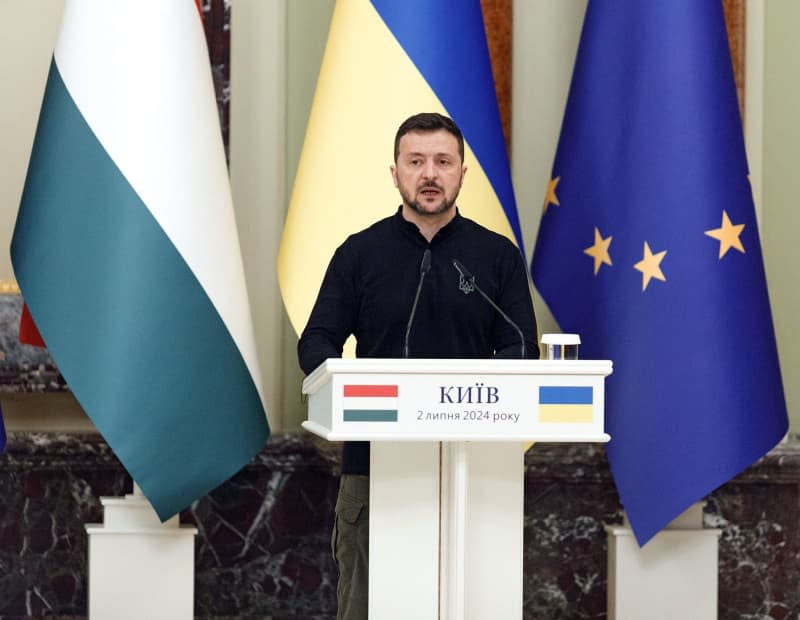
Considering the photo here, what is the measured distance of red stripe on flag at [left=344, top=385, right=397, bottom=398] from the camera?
93.4 inches

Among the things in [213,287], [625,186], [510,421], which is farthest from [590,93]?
[510,421]

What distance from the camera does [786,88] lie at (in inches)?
187

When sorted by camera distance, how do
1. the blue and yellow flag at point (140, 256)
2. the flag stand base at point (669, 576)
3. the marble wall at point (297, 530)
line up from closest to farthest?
the blue and yellow flag at point (140, 256) < the flag stand base at point (669, 576) < the marble wall at point (297, 530)

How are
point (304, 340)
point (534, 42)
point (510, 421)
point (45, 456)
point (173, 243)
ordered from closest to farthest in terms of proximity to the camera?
point (510, 421)
point (304, 340)
point (173, 243)
point (45, 456)
point (534, 42)

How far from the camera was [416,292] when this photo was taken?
9.41ft

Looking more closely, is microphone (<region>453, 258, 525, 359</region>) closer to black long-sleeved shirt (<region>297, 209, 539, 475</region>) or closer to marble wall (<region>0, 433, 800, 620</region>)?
black long-sleeved shirt (<region>297, 209, 539, 475</region>)

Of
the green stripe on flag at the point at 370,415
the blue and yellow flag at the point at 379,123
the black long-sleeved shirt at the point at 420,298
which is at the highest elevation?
the blue and yellow flag at the point at 379,123

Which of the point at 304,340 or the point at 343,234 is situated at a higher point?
the point at 343,234

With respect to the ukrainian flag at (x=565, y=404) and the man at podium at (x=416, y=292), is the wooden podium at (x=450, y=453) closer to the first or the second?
the ukrainian flag at (x=565, y=404)

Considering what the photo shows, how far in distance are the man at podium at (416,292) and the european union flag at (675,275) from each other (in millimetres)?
1117

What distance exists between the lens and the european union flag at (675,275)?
3.90m

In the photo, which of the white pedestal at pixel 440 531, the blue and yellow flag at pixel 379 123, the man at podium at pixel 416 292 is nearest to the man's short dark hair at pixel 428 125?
the man at podium at pixel 416 292

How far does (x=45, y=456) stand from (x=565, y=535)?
1789mm

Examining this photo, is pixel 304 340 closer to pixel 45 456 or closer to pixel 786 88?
pixel 45 456
